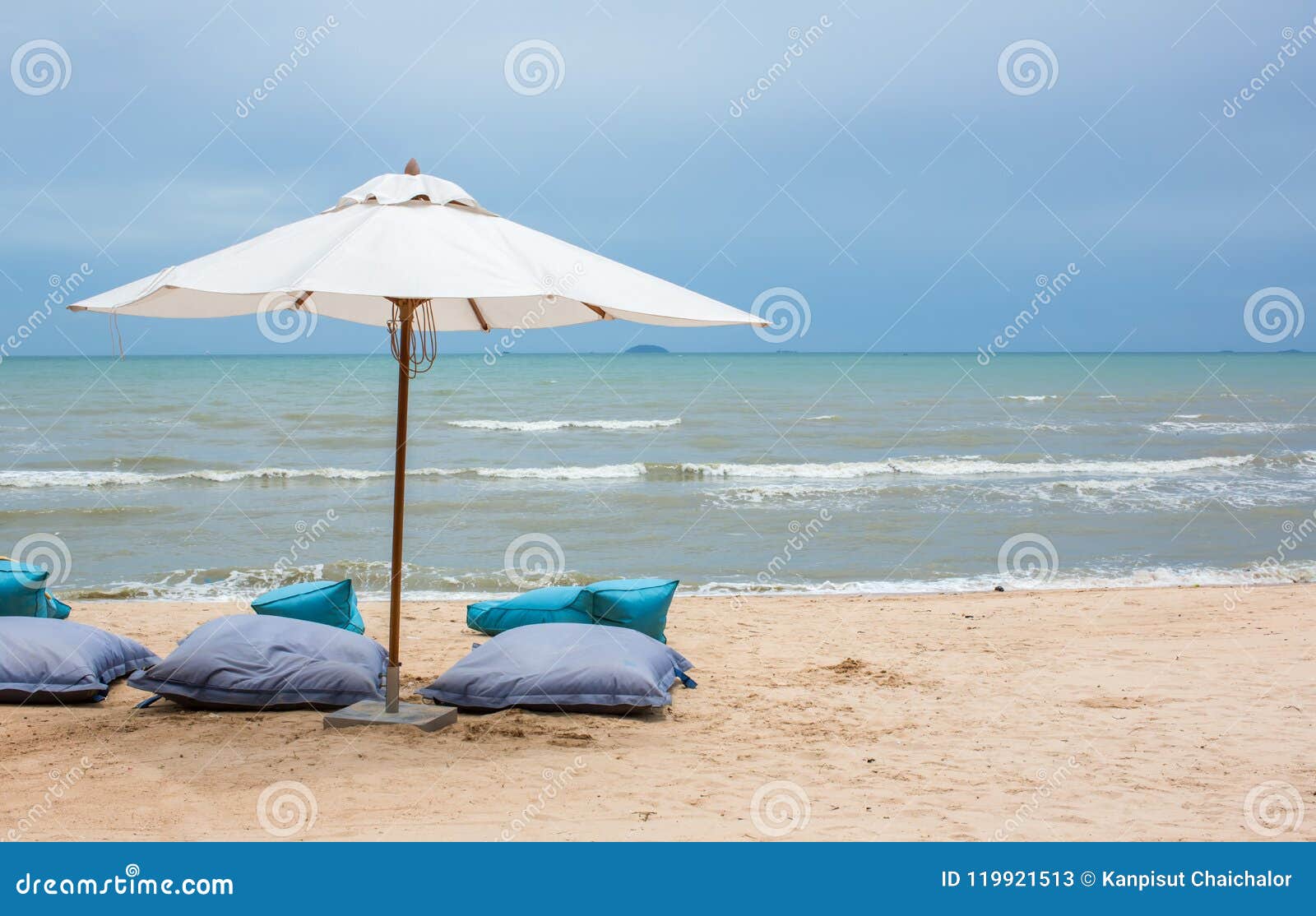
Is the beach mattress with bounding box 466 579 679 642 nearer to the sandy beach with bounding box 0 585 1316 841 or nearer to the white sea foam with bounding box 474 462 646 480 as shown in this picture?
the sandy beach with bounding box 0 585 1316 841

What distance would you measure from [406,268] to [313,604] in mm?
2787

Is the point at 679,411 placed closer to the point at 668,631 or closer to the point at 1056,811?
the point at 668,631

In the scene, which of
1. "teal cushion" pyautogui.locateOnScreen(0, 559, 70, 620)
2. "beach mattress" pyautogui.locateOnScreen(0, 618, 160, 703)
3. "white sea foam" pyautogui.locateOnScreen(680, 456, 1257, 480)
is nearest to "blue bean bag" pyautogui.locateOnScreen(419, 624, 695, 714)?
"beach mattress" pyautogui.locateOnScreen(0, 618, 160, 703)

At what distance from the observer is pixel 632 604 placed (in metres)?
6.12

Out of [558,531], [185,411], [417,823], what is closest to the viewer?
[417,823]

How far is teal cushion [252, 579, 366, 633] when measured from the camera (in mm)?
5973

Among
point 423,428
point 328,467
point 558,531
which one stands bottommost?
point 558,531

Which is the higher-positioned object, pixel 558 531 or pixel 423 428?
pixel 423 428

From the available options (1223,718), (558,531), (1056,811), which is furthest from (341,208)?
(558,531)

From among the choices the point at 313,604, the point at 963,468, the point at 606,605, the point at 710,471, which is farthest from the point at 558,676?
the point at 963,468

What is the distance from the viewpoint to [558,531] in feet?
40.7

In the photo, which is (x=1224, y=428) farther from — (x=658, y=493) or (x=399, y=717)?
(x=399, y=717)

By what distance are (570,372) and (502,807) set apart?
57056 millimetres

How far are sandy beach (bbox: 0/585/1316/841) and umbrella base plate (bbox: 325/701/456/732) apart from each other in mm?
63
